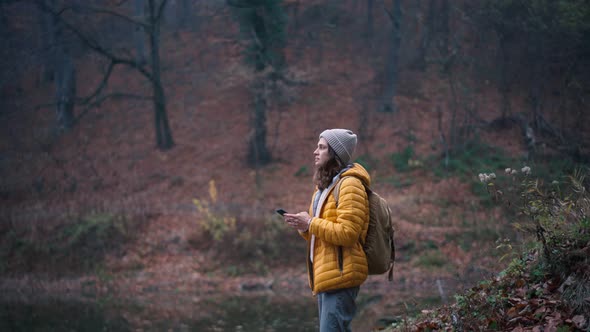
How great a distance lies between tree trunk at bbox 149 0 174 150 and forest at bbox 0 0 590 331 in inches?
3.8

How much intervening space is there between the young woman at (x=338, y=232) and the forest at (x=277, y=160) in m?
1.16

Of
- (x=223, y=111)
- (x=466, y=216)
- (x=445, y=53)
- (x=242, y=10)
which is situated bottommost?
(x=466, y=216)

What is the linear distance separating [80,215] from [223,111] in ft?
33.8

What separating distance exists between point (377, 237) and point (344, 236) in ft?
1.11

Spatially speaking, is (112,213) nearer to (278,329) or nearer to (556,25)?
(278,329)

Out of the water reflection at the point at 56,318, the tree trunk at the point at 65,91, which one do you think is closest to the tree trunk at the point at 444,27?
the tree trunk at the point at 65,91

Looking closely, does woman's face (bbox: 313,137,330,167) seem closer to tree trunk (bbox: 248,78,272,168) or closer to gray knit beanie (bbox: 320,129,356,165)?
gray knit beanie (bbox: 320,129,356,165)

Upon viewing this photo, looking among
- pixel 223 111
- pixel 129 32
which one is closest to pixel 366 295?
pixel 223 111

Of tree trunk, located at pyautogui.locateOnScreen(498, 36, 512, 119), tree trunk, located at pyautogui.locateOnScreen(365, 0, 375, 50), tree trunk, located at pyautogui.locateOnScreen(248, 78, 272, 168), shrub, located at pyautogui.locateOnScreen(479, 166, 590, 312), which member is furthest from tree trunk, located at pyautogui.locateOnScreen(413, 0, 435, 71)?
shrub, located at pyautogui.locateOnScreen(479, 166, 590, 312)

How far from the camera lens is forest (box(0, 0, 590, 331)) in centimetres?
809

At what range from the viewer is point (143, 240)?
1415cm

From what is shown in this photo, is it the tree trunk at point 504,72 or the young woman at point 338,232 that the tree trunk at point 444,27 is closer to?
the tree trunk at point 504,72

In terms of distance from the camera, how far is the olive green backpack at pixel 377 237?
3.92 meters

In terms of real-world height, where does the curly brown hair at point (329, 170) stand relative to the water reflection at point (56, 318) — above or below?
above
